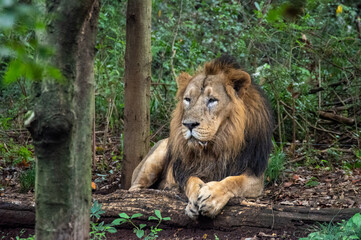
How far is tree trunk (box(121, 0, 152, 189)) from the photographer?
5.49 metres

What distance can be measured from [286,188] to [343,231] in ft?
7.61

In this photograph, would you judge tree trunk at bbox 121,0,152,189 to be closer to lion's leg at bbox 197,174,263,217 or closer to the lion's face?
the lion's face

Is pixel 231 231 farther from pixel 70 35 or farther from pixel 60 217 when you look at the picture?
pixel 70 35

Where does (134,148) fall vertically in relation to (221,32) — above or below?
below

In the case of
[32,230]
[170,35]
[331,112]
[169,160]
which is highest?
[170,35]

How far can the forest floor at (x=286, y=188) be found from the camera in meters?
3.87

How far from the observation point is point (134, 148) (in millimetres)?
5758

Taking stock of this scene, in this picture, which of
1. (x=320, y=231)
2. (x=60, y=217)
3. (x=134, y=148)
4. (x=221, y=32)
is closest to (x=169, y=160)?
(x=134, y=148)

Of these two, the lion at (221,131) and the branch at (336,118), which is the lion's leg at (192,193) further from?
the branch at (336,118)

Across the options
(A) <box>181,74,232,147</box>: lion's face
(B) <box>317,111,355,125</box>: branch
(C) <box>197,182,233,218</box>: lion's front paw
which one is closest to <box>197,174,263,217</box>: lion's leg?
(C) <box>197,182,233,218</box>: lion's front paw

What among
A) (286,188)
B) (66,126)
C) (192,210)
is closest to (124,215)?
(192,210)

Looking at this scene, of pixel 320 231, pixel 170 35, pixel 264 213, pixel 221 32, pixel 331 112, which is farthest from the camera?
pixel 221 32

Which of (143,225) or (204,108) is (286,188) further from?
(143,225)

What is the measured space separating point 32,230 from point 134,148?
6.41 feet
